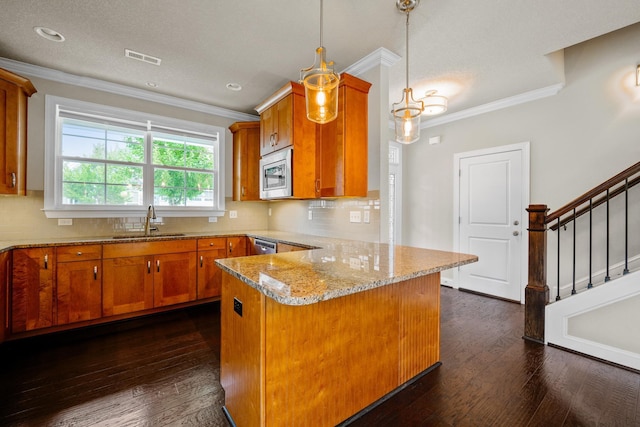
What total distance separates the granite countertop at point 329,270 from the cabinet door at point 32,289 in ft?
6.81

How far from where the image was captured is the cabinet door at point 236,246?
3649mm

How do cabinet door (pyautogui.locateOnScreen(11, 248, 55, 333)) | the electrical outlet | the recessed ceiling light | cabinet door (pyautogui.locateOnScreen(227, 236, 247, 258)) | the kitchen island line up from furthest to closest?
cabinet door (pyautogui.locateOnScreen(227, 236, 247, 258))
cabinet door (pyautogui.locateOnScreen(11, 248, 55, 333))
the recessed ceiling light
the electrical outlet
the kitchen island

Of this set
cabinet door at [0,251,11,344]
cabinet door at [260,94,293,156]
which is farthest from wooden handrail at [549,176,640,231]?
cabinet door at [0,251,11,344]

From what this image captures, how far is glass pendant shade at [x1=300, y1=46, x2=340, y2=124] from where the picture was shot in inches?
64.2

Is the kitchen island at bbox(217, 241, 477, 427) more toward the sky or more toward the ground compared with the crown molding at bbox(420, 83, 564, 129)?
more toward the ground

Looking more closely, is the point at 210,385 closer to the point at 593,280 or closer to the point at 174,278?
the point at 174,278

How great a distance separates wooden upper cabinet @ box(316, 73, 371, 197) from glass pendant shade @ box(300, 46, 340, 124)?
857 millimetres

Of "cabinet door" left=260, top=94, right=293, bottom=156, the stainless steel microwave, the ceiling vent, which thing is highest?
the ceiling vent

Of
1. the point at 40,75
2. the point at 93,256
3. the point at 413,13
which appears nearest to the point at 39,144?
the point at 40,75

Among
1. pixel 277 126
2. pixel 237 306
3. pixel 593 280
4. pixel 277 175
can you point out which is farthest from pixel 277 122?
pixel 593 280

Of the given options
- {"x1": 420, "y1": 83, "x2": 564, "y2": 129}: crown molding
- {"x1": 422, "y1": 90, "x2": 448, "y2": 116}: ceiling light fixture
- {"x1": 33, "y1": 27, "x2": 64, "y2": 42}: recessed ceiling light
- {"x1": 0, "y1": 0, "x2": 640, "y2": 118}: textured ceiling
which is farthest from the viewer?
{"x1": 422, "y1": 90, "x2": 448, "y2": 116}: ceiling light fixture

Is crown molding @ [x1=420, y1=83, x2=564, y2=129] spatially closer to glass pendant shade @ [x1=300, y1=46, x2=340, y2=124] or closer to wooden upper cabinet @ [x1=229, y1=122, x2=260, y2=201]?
wooden upper cabinet @ [x1=229, y1=122, x2=260, y2=201]

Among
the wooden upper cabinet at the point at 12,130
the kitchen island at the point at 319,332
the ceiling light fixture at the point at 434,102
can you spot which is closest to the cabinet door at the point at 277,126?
the kitchen island at the point at 319,332

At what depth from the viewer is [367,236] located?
2822 mm
